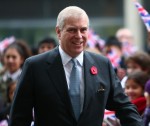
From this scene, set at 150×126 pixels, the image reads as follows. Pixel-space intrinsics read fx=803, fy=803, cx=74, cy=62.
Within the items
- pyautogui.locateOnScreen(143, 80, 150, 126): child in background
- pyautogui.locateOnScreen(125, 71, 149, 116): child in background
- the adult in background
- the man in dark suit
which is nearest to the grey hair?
the man in dark suit

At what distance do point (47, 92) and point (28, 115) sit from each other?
0.89 feet

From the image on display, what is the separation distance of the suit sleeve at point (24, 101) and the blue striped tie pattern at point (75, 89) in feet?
1.13

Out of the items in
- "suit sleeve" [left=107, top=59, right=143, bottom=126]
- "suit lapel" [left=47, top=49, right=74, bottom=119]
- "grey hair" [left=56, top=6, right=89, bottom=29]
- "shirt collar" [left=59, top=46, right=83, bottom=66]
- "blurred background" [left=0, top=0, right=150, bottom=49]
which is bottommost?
"blurred background" [left=0, top=0, right=150, bottom=49]

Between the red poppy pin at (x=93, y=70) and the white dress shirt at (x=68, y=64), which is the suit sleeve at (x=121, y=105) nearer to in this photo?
the red poppy pin at (x=93, y=70)

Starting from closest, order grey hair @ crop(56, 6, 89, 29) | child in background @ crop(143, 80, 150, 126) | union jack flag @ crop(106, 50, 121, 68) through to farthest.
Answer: grey hair @ crop(56, 6, 89, 29), child in background @ crop(143, 80, 150, 126), union jack flag @ crop(106, 50, 121, 68)

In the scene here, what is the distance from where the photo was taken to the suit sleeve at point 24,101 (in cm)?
675

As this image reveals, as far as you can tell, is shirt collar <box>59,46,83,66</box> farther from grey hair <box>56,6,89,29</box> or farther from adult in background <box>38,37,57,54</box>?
adult in background <box>38,37,57,54</box>

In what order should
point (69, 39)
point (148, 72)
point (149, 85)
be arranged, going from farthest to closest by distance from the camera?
1. point (148, 72)
2. point (149, 85)
3. point (69, 39)

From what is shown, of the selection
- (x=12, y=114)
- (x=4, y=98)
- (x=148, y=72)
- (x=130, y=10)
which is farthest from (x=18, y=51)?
(x=130, y=10)

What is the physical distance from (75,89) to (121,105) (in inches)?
18.7

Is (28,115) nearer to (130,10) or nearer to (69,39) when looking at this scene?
(69,39)

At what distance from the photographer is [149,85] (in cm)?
805

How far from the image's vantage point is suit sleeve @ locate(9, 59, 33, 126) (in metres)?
6.75

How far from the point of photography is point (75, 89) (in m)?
6.78
